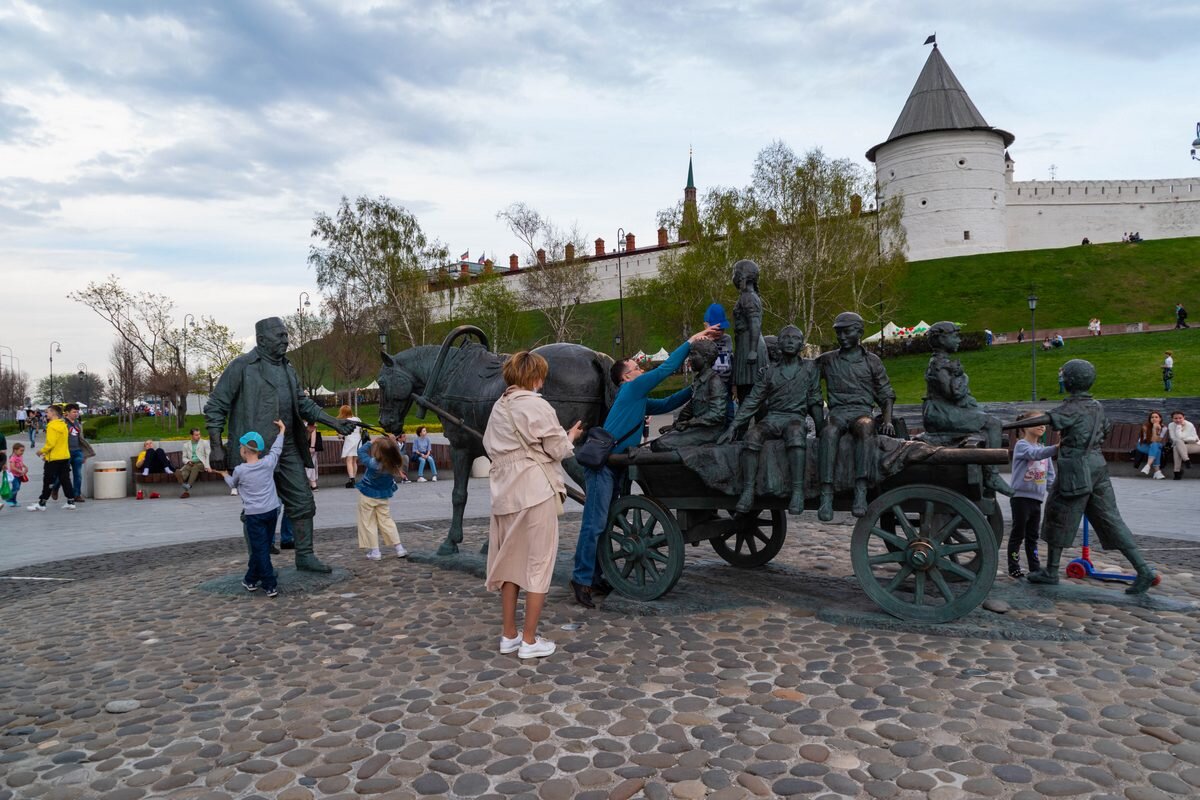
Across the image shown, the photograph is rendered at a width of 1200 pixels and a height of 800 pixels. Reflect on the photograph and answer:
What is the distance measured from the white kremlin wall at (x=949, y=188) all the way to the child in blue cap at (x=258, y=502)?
56.8 metres

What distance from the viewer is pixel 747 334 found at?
5707mm

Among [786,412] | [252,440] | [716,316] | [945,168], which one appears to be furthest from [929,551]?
[945,168]

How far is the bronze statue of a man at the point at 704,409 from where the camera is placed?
223 inches

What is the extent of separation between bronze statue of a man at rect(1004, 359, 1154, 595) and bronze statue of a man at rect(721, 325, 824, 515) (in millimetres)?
1394

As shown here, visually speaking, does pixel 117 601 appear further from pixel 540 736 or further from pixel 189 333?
pixel 189 333

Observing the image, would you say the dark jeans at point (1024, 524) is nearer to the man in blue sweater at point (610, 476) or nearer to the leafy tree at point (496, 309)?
the man in blue sweater at point (610, 476)

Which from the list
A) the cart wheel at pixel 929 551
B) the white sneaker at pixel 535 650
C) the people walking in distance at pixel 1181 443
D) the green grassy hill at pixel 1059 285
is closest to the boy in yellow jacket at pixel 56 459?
the white sneaker at pixel 535 650

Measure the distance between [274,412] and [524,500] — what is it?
3.07 metres

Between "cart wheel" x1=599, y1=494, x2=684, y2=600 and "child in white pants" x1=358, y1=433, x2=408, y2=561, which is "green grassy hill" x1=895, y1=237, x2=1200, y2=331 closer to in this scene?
"child in white pants" x1=358, y1=433, x2=408, y2=561

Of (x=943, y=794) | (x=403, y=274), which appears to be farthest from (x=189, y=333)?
(x=943, y=794)

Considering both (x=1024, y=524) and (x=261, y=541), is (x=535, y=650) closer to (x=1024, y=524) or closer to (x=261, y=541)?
(x=261, y=541)

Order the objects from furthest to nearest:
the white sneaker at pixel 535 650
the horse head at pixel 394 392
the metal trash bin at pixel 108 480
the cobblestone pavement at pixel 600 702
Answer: the metal trash bin at pixel 108 480 → the horse head at pixel 394 392 → the white sneaker at pixel 535 650 → the cobblestone pavement at pixel 600 702

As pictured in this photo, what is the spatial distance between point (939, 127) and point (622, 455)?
56989mm

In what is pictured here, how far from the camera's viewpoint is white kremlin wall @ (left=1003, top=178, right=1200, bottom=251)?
6125cm
